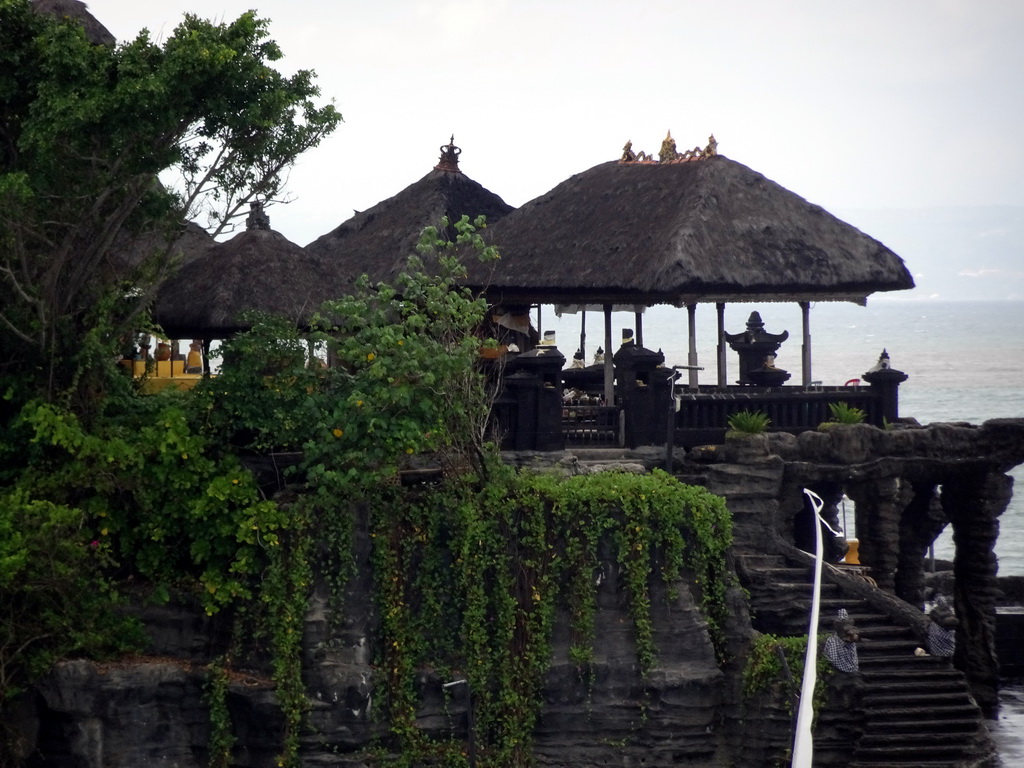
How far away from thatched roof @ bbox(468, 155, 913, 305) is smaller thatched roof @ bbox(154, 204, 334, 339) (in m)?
2.79

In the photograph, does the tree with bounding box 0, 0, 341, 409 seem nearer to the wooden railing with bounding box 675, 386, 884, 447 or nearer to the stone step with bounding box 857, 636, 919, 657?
the wooden railing with bounding box 675, 386, 884, 447

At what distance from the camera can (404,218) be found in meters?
28.8

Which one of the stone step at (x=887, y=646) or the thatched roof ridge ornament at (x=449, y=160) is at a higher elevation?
the thatched roof ridge ornament at (x=449, y=160)

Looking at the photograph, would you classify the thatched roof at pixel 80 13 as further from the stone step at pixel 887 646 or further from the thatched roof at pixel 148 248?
the stone step at pixel 887 646

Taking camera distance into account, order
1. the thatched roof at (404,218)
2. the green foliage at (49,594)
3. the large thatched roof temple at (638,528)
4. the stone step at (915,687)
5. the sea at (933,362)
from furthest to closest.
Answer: the sea at (933,362), the thatched roof at (404,218), the stone step at (915,687), the large thatched roof temple at (638,528), the green foliage at (49,594)

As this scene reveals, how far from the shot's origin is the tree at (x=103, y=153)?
18297 mm

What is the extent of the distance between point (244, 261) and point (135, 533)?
524 centimetres

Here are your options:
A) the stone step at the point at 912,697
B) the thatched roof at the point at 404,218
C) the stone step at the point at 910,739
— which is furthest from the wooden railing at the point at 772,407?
the thatched roof at the point at 404,218

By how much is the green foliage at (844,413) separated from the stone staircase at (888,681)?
96.8 inches

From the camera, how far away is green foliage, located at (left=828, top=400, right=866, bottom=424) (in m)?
23.1

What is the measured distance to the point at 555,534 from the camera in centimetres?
1983

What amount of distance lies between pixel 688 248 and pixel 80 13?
940 cm

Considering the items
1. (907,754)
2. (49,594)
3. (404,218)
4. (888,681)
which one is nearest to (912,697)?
(888,681)

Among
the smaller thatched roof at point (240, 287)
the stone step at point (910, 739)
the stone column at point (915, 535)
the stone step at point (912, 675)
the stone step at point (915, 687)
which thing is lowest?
the stone step at point (910, 739)
